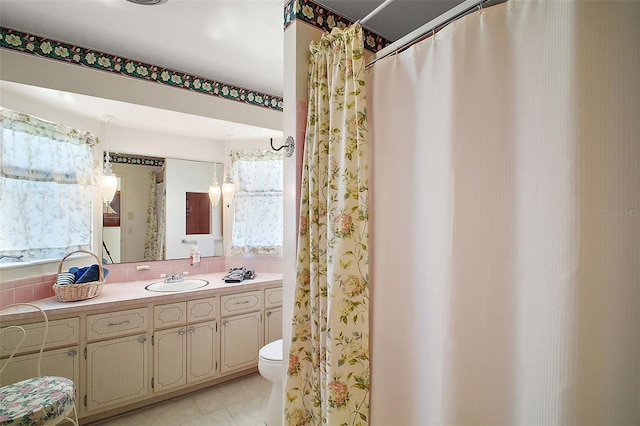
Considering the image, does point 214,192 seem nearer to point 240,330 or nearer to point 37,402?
point 240,330

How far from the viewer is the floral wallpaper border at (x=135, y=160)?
283 cm

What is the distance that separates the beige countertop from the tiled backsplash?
61 millimetres

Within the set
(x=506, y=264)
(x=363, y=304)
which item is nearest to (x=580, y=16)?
(x=506, y=264)

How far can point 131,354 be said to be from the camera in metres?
2.27

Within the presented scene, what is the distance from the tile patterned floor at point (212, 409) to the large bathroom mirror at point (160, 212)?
1.22 meters

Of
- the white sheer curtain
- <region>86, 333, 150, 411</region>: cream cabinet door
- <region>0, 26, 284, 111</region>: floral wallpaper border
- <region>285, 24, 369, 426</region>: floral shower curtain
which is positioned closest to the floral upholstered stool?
<region>86, 333, 150, 411</region>: cream cabinet door

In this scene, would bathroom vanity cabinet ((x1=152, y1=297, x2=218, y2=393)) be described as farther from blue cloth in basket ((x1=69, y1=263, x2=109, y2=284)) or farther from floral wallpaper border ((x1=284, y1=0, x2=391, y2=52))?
floral wallpaper border ((x1=284, y1=0, x2=391, y2=52))

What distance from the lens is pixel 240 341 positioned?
2760mm

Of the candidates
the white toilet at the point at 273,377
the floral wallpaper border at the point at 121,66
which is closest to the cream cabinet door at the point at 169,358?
the white toilet at the point at 273,377

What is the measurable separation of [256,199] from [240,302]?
1.11m

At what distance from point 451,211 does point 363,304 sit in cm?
54

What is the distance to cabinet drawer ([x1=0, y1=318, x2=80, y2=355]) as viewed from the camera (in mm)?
1928

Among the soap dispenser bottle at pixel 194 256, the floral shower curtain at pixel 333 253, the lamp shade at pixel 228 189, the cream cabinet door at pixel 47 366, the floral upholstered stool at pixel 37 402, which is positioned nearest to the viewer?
the floral shower curtain at pixel 333 253

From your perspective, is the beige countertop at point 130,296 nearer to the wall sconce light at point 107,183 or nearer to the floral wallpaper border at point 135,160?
the wall sconce light at point 107,183
